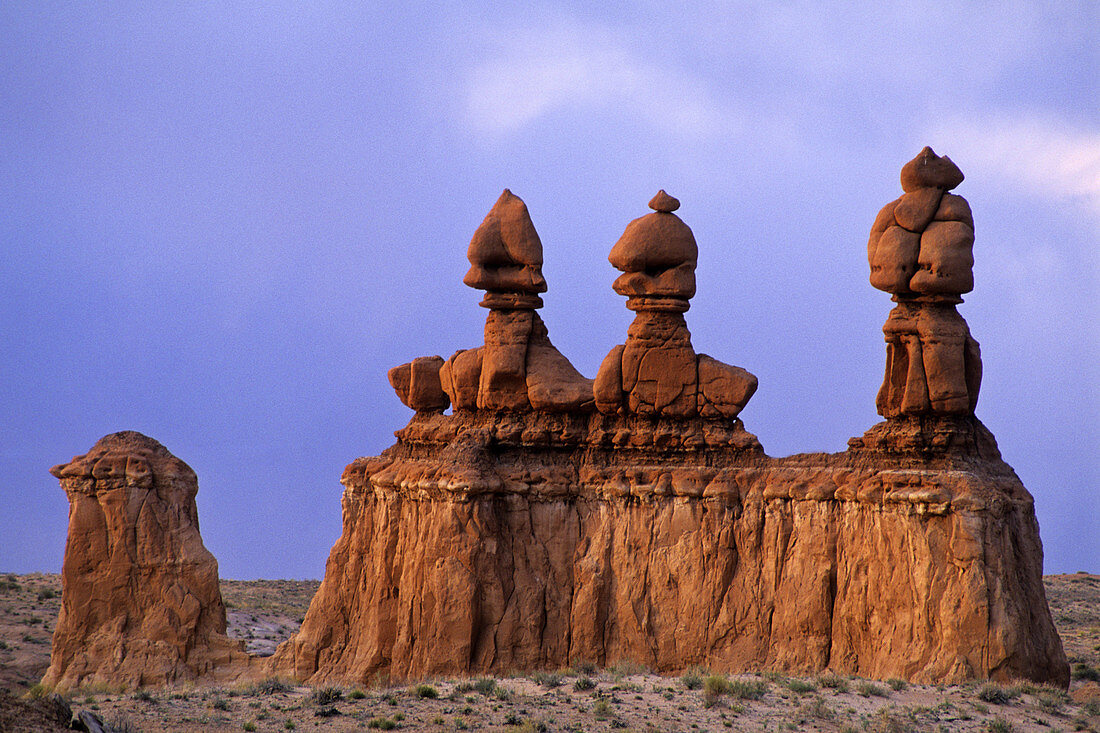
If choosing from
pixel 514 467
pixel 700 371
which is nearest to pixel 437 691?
pixel 514 467

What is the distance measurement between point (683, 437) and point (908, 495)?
17.2ft

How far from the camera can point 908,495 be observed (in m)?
26.4

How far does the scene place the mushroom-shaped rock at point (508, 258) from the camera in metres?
32.4

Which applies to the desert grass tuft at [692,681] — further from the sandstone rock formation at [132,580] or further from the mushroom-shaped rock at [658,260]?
the sandstone rock formation at [132,580]

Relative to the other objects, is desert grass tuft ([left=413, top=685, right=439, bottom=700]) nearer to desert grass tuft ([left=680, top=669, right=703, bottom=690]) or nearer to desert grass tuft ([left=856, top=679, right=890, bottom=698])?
desert grass tuft ([left=680, top=669, right=703, bottom=690])

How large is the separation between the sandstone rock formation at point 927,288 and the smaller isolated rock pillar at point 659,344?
3422mm

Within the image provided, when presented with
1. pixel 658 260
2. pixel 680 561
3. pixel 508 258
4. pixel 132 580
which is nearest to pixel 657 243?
pixel 658 260

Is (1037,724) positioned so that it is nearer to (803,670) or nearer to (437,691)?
(803,670)

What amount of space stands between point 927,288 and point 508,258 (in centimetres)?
977

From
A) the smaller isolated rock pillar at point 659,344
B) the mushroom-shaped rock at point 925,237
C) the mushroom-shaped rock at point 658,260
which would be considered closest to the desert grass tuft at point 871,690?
the smaller isolated rock pillar at point 659,344

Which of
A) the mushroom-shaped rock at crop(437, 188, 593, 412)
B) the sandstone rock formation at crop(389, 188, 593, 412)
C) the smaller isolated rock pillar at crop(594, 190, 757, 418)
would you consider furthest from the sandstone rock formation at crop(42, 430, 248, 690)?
A: the smaller isolated rock pillar at crop(594, 190, 757, 418)

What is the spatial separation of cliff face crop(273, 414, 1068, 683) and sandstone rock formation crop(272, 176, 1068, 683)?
0.14 ft

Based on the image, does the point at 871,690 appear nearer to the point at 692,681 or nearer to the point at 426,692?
the point at 692,681

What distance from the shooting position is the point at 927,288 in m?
27.4
